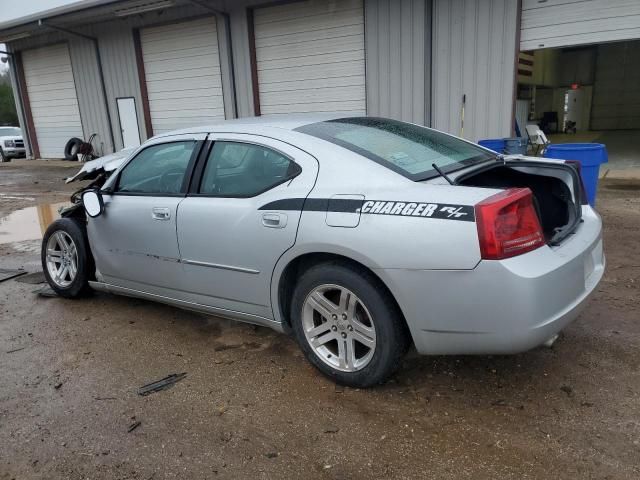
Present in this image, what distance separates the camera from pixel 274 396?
303 centimetres

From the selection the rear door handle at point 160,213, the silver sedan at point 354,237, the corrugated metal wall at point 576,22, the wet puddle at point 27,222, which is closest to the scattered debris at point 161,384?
the silver sedan at point 354,237

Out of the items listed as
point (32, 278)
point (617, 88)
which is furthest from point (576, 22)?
point (617, 88)

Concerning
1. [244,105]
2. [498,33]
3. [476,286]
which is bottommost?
[476,286]

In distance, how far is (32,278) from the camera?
5.50 meters

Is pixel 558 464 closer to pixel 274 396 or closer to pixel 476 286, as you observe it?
pixel 476 286

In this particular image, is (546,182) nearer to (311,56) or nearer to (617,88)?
(311,56)

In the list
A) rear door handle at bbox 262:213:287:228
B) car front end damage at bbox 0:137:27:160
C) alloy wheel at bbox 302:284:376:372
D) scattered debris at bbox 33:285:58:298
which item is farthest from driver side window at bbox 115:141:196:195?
car front end damage at bbox 0:137:27:160

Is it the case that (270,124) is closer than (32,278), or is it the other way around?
(270,124)

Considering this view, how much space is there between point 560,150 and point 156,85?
12289 millimetres

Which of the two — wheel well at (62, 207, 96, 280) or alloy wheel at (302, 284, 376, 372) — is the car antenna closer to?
alloy wheel at (302, 284, 376, 372)

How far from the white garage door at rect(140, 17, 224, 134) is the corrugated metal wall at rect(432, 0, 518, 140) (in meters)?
6.12

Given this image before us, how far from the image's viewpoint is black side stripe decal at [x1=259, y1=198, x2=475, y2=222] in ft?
8.05

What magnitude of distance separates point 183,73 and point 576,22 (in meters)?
9.81

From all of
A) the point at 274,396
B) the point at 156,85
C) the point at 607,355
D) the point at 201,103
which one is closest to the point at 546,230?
the point at 607,355
